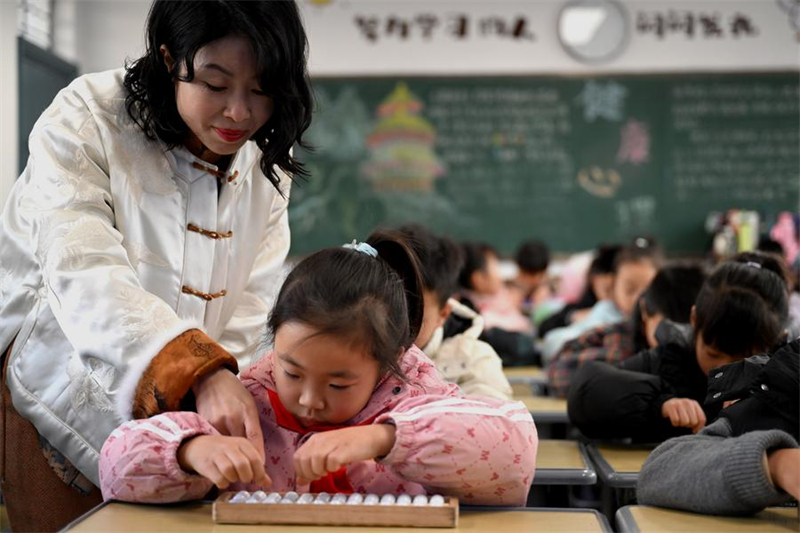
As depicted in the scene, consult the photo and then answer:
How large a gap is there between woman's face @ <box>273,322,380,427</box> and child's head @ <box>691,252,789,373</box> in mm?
1023

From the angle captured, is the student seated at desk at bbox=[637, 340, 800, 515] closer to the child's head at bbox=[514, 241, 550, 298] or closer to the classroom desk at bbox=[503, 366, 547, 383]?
the classroom desk at bbox=[503, 366, 547, 383]

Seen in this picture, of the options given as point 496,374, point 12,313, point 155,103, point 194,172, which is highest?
point 155,103

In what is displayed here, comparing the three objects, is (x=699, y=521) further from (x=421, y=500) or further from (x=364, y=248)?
(x=364, y=248)

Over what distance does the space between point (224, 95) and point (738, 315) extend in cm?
126

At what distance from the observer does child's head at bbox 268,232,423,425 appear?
4.77ft

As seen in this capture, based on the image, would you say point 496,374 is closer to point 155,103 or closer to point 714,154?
point 155,103

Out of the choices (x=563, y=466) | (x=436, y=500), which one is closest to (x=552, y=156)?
(x=563, y=466)

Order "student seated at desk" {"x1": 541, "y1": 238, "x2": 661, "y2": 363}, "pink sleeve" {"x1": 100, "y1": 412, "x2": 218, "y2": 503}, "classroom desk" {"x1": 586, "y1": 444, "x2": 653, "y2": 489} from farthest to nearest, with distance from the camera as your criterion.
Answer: "student seated at desk" {"x1": 541, "y1": 238, "x2": 661, "y2": 363}, "classroom desk" {"x1": 586, "y1": 444, "x2": 653, "y2": 489}, "pink sleeve" {"x1": 100, "y1": 412, "x2": 218, "y2": 503}

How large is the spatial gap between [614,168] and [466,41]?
1371 mm

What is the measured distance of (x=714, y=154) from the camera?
6.91 metres

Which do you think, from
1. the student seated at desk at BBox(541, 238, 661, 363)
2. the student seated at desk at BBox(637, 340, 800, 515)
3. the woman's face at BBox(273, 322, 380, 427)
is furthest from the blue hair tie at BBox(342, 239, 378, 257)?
the student seated at desk at BBox(541, 238, 661, 363)

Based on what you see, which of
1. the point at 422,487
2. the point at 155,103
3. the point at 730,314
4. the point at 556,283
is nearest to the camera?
the point at 422,487

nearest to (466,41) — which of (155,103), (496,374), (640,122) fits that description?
(640,122)

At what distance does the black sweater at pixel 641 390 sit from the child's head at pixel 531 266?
144 inches
